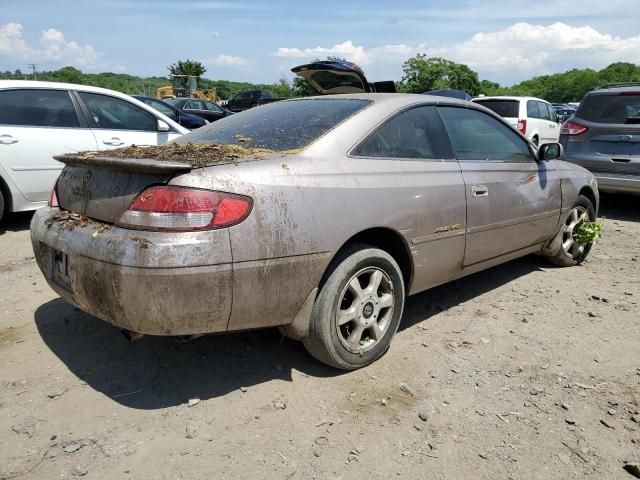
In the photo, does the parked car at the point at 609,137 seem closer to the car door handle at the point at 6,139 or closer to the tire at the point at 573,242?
the tire at the point at 573,242

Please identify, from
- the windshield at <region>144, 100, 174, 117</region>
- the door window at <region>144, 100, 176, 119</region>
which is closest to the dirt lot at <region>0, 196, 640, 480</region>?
the door window at <region>144, 100, 176, 119</region>

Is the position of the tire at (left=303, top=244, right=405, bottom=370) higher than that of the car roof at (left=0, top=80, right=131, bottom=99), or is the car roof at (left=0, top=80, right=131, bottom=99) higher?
the car roof at (left=0, top=80, right=131, bottom=99)

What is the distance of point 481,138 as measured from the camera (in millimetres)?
3877

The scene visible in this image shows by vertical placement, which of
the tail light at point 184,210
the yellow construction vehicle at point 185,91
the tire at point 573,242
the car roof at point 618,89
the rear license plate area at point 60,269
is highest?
the yellow construction vehicle at point 185,91

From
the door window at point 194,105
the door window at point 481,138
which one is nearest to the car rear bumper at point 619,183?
the door window at point 481,138

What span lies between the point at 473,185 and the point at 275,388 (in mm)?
1894

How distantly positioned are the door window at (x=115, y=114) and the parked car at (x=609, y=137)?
5.75 meters

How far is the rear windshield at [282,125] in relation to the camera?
9.51ft

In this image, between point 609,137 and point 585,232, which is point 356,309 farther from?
point 609,137

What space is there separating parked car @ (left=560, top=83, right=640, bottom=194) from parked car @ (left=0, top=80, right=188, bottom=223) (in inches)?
234

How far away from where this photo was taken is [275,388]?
2779 millimetres

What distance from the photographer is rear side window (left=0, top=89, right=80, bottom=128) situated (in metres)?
Answer: 5.48

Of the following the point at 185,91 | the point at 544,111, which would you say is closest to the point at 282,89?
the point at 185,91

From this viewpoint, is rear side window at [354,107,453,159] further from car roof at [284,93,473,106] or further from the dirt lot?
the dirt lot
